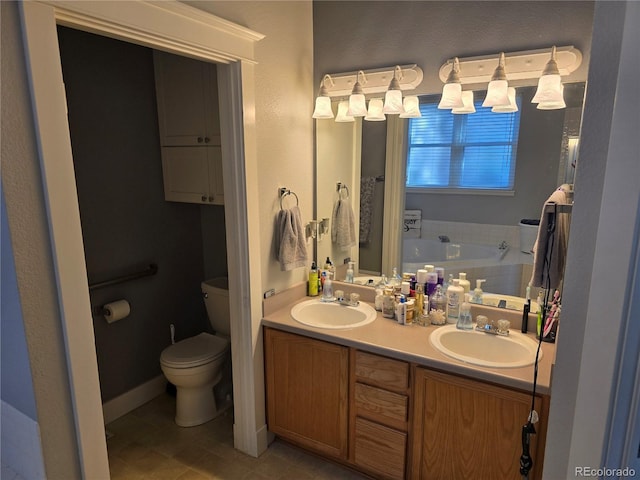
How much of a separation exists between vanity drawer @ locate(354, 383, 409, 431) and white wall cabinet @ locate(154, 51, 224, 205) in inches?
52.4

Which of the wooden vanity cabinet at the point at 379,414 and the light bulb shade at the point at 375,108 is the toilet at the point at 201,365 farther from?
the light bulb shade at the point at 375,108

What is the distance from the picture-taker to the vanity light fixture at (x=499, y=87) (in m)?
1.76

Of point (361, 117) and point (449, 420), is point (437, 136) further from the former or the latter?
point (449, 420)

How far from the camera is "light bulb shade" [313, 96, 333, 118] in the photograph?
7.23 feet

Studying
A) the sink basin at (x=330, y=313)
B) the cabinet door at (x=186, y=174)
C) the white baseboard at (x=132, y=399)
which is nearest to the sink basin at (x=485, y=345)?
the sink basin at (x=330, y=313)

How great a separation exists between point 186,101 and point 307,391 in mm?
1782

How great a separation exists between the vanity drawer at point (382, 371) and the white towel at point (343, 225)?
0.78 metres

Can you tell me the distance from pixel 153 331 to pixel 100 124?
1330 mm

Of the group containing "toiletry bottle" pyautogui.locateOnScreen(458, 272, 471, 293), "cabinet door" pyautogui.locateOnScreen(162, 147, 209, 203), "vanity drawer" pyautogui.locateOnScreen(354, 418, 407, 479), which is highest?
"cabinet door" pyautogui.locateOnScreen(162, 147, 209, 203)

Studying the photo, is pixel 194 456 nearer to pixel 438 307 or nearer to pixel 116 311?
pixel 116 311

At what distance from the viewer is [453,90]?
6.11 ft

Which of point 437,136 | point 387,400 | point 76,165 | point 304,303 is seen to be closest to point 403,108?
point 437,136

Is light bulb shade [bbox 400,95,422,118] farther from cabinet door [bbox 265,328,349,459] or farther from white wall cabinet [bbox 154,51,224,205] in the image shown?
cabinet door [bbox 265,328,349,459]

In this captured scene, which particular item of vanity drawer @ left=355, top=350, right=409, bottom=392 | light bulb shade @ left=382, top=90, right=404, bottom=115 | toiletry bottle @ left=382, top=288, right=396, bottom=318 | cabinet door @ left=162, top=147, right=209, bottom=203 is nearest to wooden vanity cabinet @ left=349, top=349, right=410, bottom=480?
vanity drawer @ left=355, top=350, right=409, bottom=392
